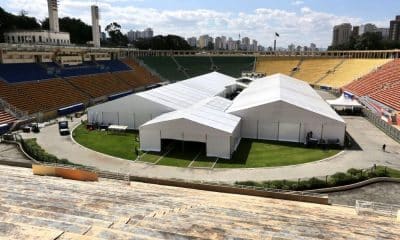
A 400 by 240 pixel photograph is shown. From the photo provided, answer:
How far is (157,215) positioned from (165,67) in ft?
249

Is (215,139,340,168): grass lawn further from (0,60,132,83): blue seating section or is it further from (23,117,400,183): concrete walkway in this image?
(0,60,132,83): blue seating section

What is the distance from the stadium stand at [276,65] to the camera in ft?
260

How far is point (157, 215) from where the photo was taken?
8.69 meters

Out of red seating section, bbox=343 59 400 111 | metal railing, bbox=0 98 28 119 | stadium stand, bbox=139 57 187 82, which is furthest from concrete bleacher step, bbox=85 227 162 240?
stadium stand, bbox=139 57 187 82

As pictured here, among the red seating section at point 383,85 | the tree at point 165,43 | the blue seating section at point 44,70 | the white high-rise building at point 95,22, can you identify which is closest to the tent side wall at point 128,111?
the blue seating section at point 44,70

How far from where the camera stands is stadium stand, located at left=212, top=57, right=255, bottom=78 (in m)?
83.8

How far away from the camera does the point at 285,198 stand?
39.6 ft

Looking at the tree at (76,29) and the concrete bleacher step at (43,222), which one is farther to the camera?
the tree at (76,29)

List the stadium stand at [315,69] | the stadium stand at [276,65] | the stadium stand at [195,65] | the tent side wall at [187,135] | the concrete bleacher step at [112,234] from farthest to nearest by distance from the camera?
the stadium stand at [195,65], the stadium stand at [276,65], the stadium stand at [315,69], the tent side wall at [187,135], the concrete bleacher step at [112,234]

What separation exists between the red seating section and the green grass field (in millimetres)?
18091

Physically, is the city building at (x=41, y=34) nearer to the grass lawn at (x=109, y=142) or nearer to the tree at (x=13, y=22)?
the tree at (x=13, y=22)

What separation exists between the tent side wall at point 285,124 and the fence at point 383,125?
6.57m

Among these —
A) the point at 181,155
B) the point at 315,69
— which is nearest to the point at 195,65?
the point at 315,69

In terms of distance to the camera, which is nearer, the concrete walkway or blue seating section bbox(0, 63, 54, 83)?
the concrete walkway
